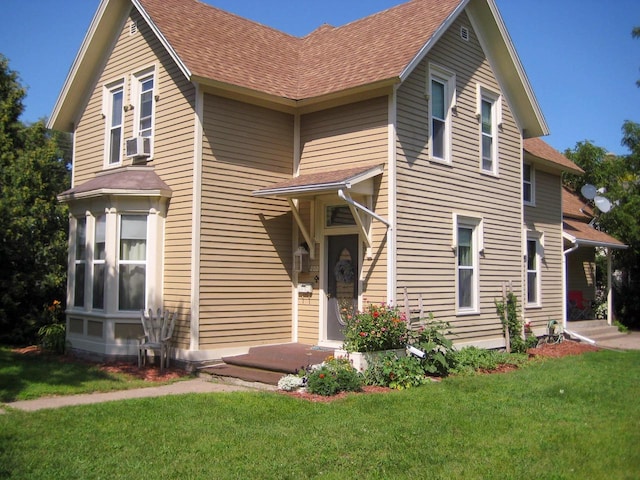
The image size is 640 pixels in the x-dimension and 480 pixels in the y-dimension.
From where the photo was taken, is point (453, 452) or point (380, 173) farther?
point (380, 173)

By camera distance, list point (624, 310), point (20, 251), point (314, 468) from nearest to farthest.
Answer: point (314, 468)
point (20, 251)
point (624, 310)

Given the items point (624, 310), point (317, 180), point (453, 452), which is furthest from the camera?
point (624, 310)

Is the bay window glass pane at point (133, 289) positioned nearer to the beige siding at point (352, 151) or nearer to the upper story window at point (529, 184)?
the beige siding at point (352, 151)

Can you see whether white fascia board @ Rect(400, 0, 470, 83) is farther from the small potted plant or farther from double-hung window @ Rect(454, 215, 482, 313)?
the small potted plant

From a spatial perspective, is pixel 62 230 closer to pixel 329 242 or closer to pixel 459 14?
pixel 329 242

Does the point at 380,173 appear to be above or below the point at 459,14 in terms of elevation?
below

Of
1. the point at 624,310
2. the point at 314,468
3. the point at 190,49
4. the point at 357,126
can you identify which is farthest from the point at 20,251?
the point at 624,310

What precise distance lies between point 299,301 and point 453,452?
6.82 meters

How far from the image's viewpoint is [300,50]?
16.1 m

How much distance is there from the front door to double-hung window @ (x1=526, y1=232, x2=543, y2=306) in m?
7.01

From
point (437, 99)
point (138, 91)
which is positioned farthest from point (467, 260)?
point (138, 91)

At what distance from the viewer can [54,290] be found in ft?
53.7

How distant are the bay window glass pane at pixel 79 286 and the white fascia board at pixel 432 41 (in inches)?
309

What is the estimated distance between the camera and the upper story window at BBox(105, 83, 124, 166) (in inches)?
560
